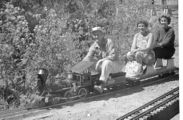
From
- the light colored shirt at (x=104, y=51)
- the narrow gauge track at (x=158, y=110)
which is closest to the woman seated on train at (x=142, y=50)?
the light colored shirt at (x=104, y=51)

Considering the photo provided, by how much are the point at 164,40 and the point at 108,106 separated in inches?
132

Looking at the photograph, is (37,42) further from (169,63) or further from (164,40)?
(169,63)

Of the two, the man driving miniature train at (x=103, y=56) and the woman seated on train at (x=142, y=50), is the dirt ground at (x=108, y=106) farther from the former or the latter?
the woman seated on train at (x=142, y=50)

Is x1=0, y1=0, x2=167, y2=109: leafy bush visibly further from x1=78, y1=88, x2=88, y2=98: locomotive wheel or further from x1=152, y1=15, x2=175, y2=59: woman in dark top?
x1=152, y1=15, x2=175, y2=59: woman in dark top

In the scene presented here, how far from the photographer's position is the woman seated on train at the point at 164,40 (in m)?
9.12

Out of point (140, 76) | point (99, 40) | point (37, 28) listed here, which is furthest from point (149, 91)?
point (37, 28)

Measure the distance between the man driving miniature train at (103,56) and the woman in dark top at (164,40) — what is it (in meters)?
1.79

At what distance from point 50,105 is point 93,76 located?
1.37 m

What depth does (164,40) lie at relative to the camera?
921 centimetres

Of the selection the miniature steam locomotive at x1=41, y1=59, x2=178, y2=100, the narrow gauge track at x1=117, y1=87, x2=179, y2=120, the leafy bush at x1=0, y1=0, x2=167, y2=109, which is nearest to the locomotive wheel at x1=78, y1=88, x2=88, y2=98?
the miniature steam locomotive at x1=41, y1=59, x2=178, y2=100

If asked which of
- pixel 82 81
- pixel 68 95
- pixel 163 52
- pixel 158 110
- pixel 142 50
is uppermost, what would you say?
pixel 142 50

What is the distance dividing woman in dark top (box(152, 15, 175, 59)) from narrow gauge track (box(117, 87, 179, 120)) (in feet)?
6.17

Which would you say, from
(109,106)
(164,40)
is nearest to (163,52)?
(164,40)

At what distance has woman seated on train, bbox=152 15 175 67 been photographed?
9117mm
